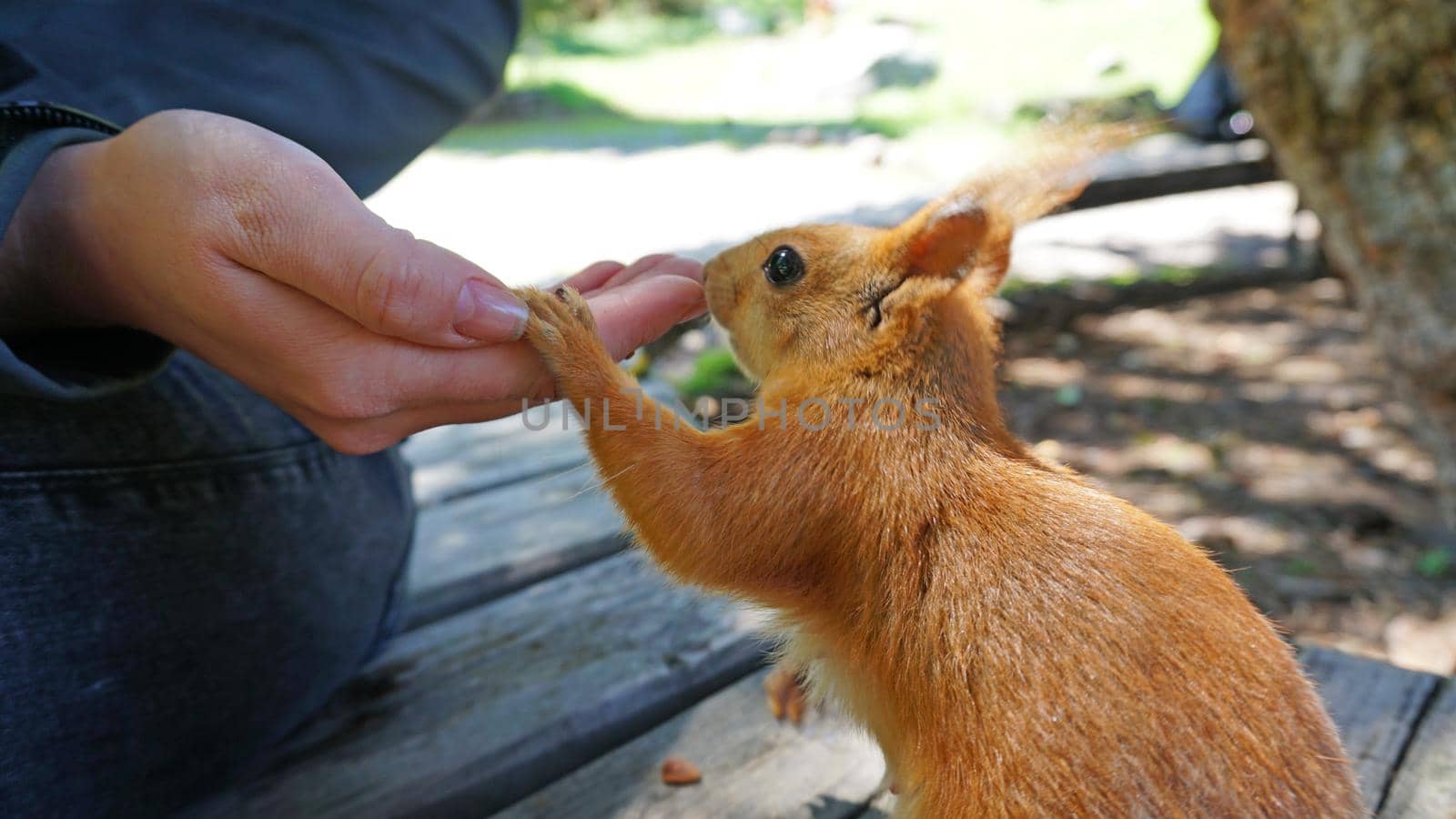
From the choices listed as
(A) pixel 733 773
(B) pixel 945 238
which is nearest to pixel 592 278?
(B) pixel 945 238

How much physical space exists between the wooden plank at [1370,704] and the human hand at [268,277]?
1150 mm

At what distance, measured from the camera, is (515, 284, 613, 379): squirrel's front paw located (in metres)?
1.27

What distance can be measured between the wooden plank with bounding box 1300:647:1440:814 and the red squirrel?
310 millimetres

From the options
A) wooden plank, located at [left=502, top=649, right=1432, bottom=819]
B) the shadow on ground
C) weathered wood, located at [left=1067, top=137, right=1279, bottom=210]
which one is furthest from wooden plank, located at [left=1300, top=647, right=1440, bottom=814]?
the shadow on ground

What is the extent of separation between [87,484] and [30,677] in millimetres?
208

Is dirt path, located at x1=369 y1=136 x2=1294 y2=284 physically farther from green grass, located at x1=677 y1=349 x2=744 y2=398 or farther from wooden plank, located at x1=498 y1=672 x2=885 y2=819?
wooden plank, located at x1=498 y1=672 x2=885 y2=819

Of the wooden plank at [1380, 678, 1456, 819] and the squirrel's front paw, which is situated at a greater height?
the squirrel's front paw

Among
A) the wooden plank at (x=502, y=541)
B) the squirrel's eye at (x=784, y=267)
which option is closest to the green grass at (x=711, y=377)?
the wooden plank at (x=502, y=541)

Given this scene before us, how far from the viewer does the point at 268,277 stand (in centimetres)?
106

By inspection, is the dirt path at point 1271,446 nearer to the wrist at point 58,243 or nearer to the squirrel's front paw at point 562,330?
the squirrel's front paw at point 562,330

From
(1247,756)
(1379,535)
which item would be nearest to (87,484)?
(1247,756)

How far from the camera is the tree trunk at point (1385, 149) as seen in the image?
8.11 ft

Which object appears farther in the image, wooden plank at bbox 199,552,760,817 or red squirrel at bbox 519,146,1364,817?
wooden plank at bbox 199,552,760,817

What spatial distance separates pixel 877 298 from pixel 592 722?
727 millimetres
